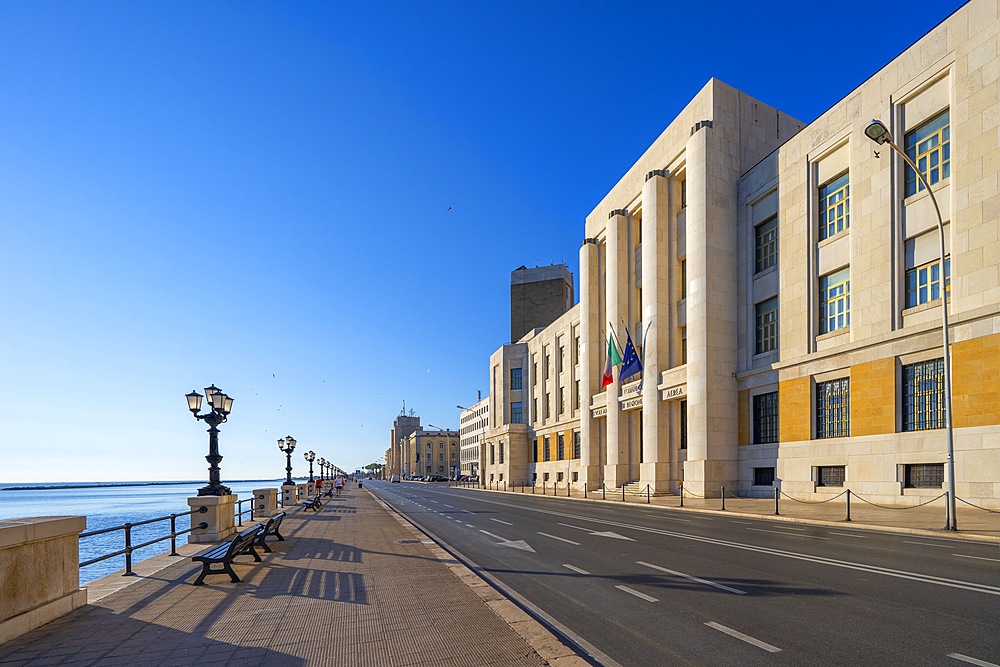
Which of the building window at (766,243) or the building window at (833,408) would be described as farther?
the building window at (766,243)

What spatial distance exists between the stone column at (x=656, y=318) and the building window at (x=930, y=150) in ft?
59.1

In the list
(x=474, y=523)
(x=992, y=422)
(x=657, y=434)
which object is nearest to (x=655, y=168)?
(x=657, y=434)

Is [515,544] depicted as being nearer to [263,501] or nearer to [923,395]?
[263,501]

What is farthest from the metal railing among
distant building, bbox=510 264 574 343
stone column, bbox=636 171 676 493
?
distant building, bbox=510 264 574 343

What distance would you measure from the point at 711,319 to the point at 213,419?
28184 millimetres

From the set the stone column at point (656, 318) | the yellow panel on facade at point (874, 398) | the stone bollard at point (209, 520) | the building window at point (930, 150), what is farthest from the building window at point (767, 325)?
the stone bollard at point (209, 520)

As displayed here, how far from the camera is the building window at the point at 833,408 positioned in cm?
2888

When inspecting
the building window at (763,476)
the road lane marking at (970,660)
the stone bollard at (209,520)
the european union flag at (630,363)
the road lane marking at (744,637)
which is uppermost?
the european union flag at (630,363)

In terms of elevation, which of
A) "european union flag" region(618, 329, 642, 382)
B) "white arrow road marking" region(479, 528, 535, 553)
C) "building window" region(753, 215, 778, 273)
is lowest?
"white arrow road marking" region(479, 528, 535, 553)

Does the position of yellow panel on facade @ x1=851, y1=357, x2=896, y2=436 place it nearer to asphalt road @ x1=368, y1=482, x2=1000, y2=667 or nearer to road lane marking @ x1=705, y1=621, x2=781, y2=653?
asphalt road @ x1=368, y1=482, x2=1000, y2=667

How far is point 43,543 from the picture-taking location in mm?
7457

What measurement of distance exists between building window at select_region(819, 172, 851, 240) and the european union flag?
16701 mm

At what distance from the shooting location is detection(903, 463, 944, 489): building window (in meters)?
23.8

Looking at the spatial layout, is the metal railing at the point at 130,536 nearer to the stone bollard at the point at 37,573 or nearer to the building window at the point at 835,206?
the stone bollard at the point at 37,573
